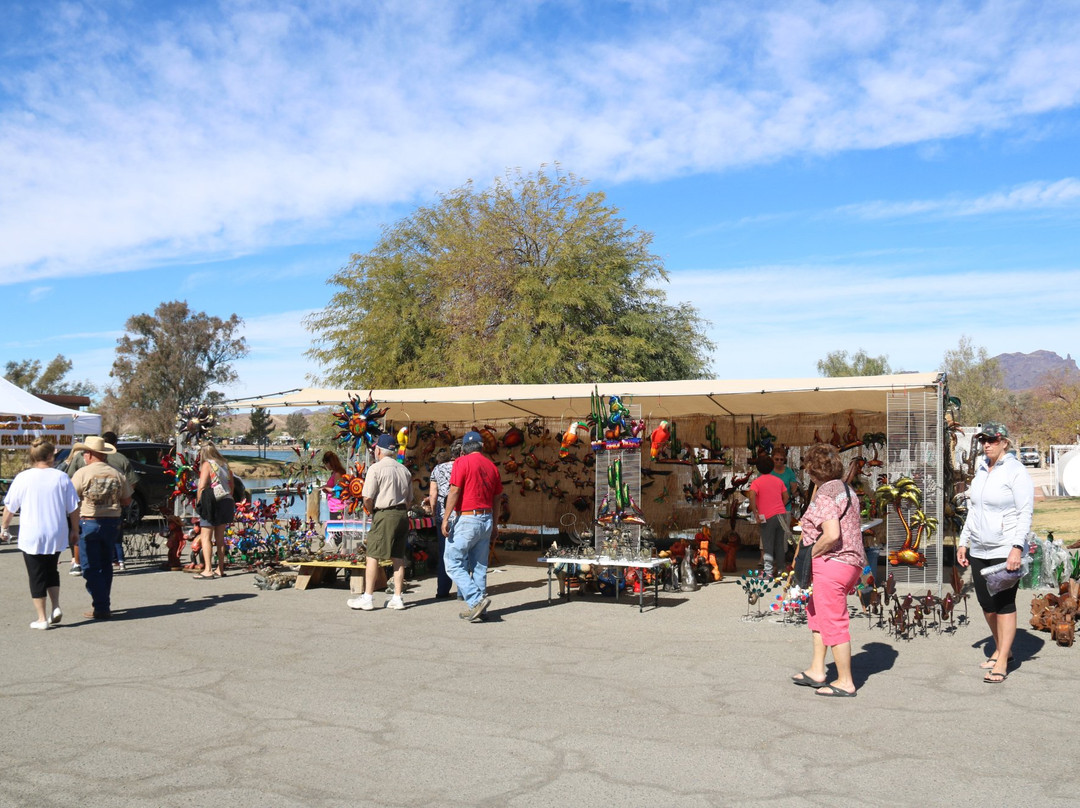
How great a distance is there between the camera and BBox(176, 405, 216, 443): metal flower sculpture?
38.3ft

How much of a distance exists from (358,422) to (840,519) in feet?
20.4

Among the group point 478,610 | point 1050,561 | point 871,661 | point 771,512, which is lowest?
point 871,661

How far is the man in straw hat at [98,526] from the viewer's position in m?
7.99

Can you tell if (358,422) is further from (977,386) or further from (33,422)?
(977,386)

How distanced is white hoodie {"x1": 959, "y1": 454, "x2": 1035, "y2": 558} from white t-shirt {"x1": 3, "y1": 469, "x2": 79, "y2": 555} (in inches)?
263

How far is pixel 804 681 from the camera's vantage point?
19.2ft

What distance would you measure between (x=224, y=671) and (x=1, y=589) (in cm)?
501

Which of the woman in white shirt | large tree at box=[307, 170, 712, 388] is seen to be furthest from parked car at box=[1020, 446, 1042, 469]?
the woman in white shirt

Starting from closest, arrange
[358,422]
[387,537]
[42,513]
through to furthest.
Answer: [42,513] → [387,537] → [358,422]

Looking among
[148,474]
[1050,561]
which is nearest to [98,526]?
[1050,561]

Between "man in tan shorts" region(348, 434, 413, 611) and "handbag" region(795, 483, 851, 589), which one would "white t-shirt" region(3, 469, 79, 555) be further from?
"handbag" region(795, 483, 851, 589)

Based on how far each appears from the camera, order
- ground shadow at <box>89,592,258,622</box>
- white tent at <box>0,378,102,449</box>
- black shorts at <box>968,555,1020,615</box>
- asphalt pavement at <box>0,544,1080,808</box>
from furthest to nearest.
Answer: white tent at <box>0,378,102,449</box>
ground shadow at <box>89,592,258,622</box>
black shorts at <box>968,555,1020,615</box>
asphalt pavement at <box>0,544,1080,808</box>

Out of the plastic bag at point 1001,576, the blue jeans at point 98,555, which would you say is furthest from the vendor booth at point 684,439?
the blue jeans at point 98,555

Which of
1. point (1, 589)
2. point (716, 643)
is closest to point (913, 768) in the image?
point (716, 643)
